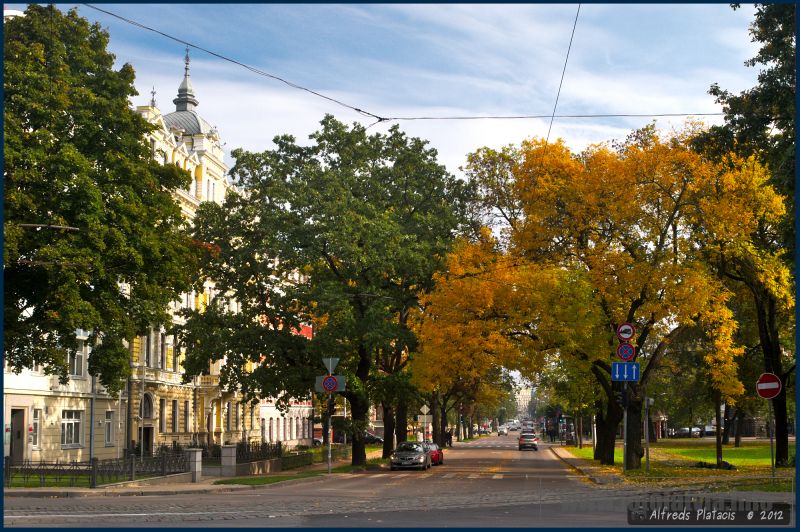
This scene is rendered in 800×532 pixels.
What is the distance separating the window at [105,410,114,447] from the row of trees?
12.5 metres

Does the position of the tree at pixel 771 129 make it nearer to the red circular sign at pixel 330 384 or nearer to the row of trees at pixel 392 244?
the row of trees at pixel 392 244

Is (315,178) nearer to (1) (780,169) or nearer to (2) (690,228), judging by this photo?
(2) (690,228)

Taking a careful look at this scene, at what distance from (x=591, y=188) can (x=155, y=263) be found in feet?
51.8

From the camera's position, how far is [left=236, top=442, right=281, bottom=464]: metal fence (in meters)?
38.9

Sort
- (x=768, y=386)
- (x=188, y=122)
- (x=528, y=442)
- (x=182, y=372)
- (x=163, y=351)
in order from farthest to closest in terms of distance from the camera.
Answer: (x=528, y=442) → (x=188, y=122) → (x=182, y=372) → (x=163, y=351) → (x=768, y=386)

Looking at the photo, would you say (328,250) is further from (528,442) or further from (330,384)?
(528,442)

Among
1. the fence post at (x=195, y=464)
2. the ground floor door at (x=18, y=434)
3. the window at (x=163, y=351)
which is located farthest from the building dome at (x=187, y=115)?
the fence post at (x=195, y=464)

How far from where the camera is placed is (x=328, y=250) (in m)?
40.8

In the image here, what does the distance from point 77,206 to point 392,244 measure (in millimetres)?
14049

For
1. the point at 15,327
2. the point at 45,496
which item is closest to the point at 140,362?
the point at 15,327

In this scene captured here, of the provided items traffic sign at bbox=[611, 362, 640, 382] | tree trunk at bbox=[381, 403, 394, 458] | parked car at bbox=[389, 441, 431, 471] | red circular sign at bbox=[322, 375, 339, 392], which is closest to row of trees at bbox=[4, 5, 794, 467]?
parked car at bbox=[389, 441, 431, 471]

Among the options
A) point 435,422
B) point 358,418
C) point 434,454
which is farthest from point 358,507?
point 435,422

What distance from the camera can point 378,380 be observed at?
44.2 meters

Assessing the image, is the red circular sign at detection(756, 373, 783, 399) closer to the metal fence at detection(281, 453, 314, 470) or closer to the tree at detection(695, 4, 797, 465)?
the tree at detection(695, 4, 797, 465)
